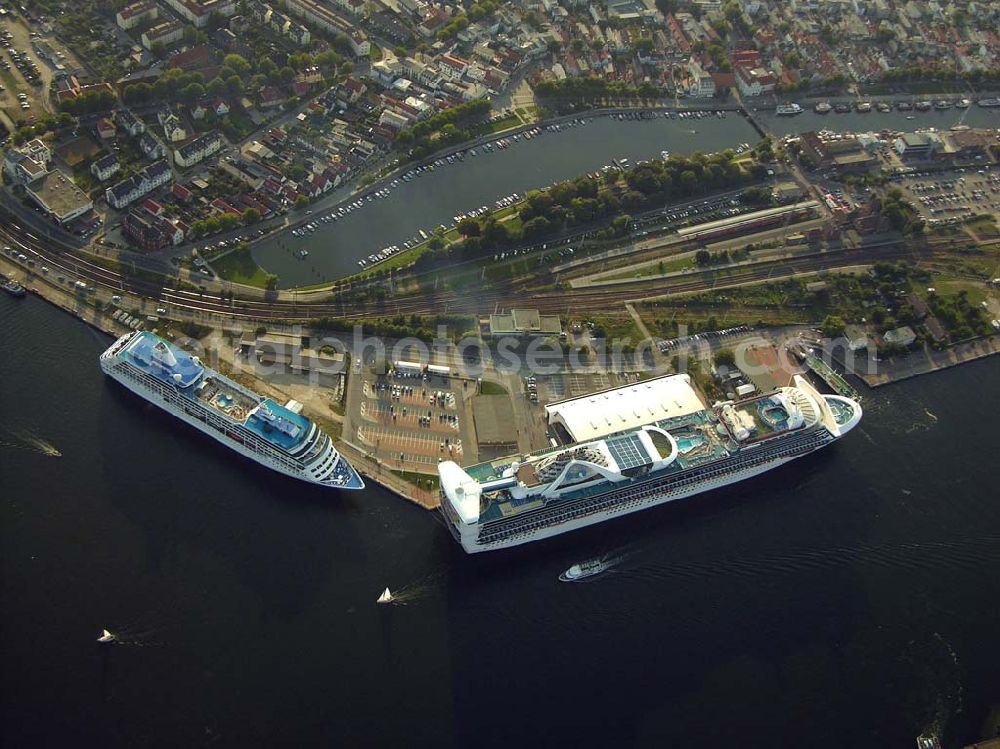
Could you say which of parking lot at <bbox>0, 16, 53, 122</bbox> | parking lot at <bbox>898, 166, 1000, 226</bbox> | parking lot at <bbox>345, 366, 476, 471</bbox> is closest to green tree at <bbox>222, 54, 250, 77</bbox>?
parking lot at <bbox>0, 16, 53, 122</bbox>

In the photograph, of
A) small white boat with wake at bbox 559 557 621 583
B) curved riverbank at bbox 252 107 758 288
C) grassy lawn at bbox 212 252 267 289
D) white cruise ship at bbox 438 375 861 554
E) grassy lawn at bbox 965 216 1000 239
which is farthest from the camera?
Result: grassy lawn at bbox 965 216 1000 239

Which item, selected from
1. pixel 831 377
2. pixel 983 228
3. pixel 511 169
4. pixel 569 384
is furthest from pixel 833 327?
pixel 511 169

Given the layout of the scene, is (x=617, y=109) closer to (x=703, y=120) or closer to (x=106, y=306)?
(x=703, y=120)

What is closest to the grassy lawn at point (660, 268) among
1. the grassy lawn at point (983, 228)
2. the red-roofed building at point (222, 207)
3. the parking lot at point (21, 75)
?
the grassy lawn at point (983, 228)

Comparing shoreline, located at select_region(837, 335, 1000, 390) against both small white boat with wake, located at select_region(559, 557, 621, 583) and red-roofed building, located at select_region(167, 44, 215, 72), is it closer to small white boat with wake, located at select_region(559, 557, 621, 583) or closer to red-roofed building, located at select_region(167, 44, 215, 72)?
small white boat with wake, located at select_region(559, 557, 621, 583)

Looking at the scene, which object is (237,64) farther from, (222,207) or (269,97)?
(222,207)

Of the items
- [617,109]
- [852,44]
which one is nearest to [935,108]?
[852,44]

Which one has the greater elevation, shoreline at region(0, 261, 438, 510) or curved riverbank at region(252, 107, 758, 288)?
curved riverbank at region(252, 107, 758, 288)

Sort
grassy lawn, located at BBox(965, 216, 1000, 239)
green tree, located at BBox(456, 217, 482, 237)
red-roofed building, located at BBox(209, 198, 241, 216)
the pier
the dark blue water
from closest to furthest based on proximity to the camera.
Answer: the dark blue water < the pier < red-roofed building, located at BBox(209, 198, 241, 216) < green tree, located at BBox(456, 217, 482, 237) < grassy lawn, located at BBox(965, 216, 1000, 239)
